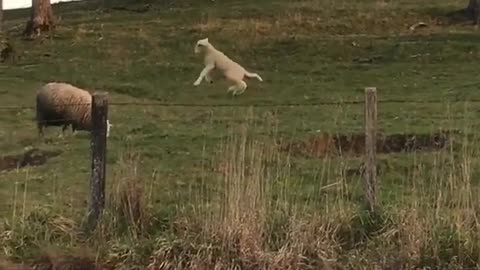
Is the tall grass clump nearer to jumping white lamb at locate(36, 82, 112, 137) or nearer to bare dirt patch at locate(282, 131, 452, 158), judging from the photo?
bare dirt patch at locate(282, 131, 452, 158)

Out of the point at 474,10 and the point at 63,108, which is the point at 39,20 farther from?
the point at 63,108

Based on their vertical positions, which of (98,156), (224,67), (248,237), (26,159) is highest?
(98,156)

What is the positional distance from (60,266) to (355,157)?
588 cm

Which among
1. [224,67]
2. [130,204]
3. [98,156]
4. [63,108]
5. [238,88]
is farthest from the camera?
[238,88]

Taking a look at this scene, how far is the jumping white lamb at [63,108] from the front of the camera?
16.0 metres

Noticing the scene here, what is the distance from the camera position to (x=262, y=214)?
788 cm

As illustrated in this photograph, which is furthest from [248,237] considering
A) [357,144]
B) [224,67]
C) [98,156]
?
[224,67]

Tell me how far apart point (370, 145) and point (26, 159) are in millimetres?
6875

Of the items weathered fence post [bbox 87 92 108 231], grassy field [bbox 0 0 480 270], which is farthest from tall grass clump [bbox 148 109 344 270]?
weathered fence post [bbox 87 92 108 231]

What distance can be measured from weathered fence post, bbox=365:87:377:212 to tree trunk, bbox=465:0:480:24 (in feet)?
76.1

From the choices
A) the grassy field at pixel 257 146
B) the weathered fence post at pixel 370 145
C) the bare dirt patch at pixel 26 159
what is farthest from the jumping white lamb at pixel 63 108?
the weathered fence post at pixel 370 145

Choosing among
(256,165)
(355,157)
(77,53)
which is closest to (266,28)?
(77,53)

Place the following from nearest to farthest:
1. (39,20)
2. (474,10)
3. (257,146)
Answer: (257,146)
(474,10)
(39,20)

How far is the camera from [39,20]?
31.5 metres
